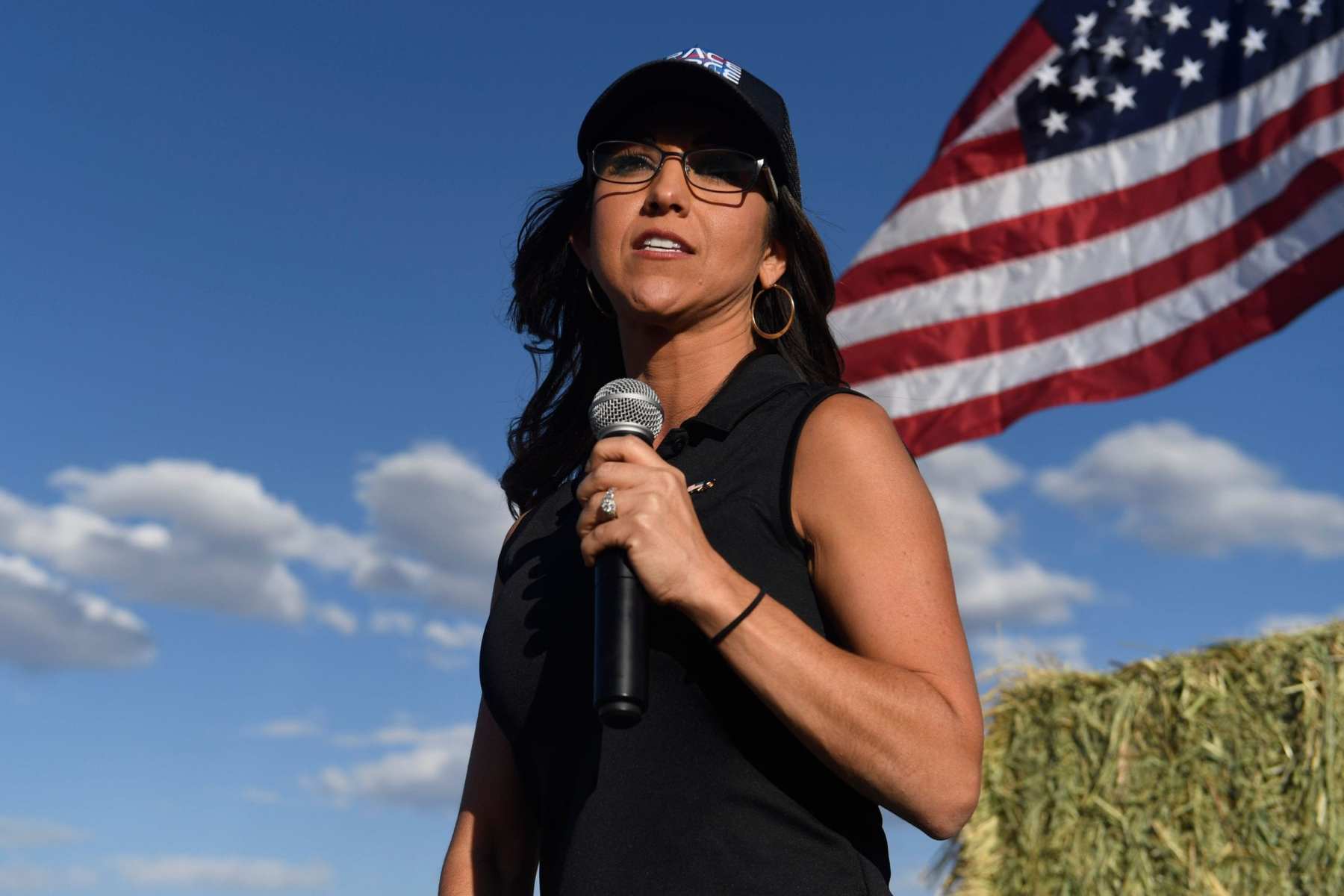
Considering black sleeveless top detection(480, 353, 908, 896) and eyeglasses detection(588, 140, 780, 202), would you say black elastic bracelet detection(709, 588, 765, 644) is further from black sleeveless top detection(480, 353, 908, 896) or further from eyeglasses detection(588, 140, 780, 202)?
eyeglasses detection(588, 140, 780, 202)

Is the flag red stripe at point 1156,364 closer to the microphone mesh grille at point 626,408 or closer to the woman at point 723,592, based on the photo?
the woman at point 723,592

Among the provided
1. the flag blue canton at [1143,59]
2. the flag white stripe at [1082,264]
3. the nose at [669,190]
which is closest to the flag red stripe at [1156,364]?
the flag white stripe at [1082,264]

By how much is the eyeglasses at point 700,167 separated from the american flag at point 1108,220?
682 cm

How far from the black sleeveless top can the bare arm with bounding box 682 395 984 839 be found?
74 mm

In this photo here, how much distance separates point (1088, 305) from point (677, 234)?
25.0 feet

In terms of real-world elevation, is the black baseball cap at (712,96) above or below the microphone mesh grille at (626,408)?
above

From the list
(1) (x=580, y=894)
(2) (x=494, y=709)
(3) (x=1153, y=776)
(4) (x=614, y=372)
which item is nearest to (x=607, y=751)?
(1) (x=580, y=894)

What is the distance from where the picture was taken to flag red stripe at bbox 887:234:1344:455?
927 cm

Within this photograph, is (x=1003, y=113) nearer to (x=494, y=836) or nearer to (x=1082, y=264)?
(x=1082, y=264)

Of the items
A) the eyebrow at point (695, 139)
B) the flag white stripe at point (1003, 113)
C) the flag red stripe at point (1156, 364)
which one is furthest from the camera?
the flag white stripe at point (1003, 113)

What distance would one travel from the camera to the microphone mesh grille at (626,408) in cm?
249

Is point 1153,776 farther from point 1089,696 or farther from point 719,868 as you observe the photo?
point 719,868

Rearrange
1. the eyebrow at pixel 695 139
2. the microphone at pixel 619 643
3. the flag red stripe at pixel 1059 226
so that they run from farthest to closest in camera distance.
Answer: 1. the flag red stripe at pixel 1059 226
2. the eyebrow at pixel 695 139
3. the microphone at pixel 619 643

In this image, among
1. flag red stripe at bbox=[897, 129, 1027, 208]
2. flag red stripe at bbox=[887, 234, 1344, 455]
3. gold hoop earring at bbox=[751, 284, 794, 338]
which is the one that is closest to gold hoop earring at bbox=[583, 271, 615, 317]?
gold hoop earring at bbox=[751, 284, 794, 338]
